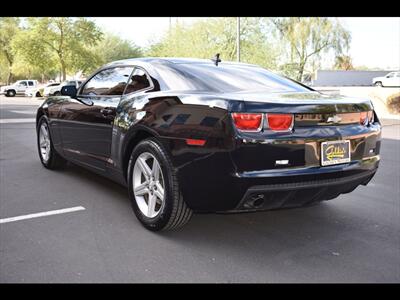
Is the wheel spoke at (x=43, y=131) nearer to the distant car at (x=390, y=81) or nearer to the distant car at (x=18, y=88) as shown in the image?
the distant car at (x=390, y=81)

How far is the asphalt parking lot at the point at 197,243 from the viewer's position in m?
3.02

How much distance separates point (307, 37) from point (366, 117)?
37889 millimetres

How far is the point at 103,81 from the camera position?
195 inches

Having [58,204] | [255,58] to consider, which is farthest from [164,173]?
[255,58]

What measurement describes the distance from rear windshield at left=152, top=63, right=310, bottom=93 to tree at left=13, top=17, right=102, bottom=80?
127ft

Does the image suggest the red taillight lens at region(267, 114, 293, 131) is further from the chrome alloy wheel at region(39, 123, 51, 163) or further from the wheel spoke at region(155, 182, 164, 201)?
the chrome alloy wheel at region(39, 123, 51, 163)

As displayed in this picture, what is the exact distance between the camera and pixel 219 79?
158 inches

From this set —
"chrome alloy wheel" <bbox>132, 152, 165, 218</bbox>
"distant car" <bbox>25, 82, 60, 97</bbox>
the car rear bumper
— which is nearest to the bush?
the car rear bumper

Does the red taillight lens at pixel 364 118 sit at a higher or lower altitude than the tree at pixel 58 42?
lower

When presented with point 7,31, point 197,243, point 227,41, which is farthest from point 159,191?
point 7,31

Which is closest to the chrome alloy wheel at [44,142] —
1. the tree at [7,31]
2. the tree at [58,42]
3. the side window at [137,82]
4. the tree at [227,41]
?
the side window at [137,82]

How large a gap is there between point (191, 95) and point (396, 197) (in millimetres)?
2879
